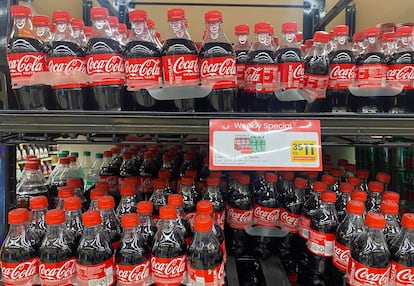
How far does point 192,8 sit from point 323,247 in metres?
1.48

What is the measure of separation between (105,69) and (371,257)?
0.90 meters

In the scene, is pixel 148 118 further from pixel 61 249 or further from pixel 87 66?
pixel 61 249

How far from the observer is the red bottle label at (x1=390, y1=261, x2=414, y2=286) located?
90 centimetres

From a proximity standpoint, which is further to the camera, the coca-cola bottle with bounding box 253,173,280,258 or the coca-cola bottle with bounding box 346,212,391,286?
the coca-cola bottle with bounding box 253,173,280,258

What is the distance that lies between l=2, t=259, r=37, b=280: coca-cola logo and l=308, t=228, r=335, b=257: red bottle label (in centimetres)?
88

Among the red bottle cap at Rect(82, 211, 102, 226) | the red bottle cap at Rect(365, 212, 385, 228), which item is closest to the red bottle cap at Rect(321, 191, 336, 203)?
the red bottle cap at Rect(365, 212, 385, 228)

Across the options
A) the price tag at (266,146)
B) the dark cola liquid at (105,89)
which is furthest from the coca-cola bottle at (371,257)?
the dark cola liquid at (105,89)

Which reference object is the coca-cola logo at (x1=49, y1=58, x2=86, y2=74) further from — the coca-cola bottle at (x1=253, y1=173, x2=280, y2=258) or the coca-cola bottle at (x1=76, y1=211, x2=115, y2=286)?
the coca-cola bottle at (x1=253, y1=173, x2=280, y2=258)

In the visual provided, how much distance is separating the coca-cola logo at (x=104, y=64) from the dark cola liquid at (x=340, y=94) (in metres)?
0.66

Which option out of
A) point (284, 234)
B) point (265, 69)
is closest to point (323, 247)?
point (284, 234)

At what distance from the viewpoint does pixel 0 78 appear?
113cm

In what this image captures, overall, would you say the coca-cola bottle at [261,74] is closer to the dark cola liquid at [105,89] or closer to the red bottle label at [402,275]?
the dark cola liquid at [105,89]

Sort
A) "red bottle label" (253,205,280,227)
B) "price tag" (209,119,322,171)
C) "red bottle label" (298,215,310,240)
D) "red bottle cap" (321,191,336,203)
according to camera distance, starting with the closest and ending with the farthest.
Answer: "price tag" (209,119,322,171)
"red bottle cap" (321,191,336,203)
"red bottle label" (298,215,310,240)
"red bottle label" (253,205,280,227)

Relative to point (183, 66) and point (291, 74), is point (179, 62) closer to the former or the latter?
point (183, 66)
